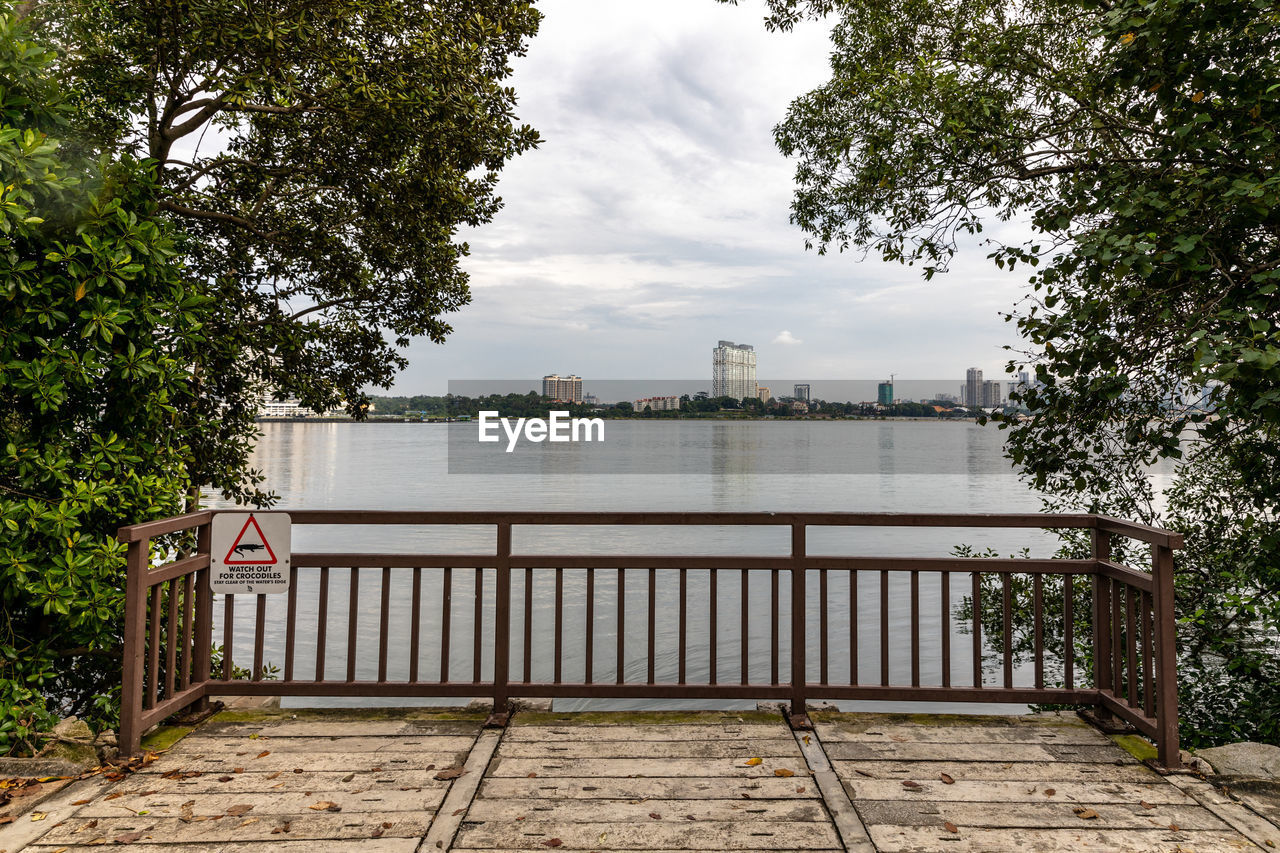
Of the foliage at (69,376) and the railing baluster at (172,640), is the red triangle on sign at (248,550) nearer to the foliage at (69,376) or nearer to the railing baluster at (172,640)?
the railing baluster at (172,640)

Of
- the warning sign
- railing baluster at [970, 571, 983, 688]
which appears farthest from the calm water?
the warning sign

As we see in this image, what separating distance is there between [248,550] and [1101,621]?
4977 millimetres

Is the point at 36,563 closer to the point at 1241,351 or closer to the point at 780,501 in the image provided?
the point at 1241,351

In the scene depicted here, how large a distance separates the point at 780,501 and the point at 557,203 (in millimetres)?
24940

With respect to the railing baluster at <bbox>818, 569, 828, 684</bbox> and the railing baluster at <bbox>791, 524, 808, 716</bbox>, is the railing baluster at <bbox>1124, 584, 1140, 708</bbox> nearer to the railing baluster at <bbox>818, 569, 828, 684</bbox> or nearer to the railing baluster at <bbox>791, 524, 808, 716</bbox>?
the railing baluster at <bbox>818, 569, 828, 684</bbox>

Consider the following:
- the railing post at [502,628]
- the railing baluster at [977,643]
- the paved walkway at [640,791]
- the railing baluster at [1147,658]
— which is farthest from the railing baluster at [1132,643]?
the railing post at [502,628]

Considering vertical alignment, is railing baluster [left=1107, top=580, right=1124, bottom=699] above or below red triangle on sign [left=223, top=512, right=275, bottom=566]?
below

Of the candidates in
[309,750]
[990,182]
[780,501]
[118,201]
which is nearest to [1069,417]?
[990,182]

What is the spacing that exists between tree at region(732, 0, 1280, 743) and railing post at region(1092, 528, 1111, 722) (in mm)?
624

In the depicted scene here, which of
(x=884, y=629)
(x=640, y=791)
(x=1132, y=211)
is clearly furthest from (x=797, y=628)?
(x=1132, y=211)

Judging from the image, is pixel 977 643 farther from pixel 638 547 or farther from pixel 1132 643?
pixel 638 547

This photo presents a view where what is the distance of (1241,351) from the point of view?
3.01 m

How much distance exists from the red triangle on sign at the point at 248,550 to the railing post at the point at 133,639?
0.58 meters

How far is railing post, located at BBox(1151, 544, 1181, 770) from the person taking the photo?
3.40m
